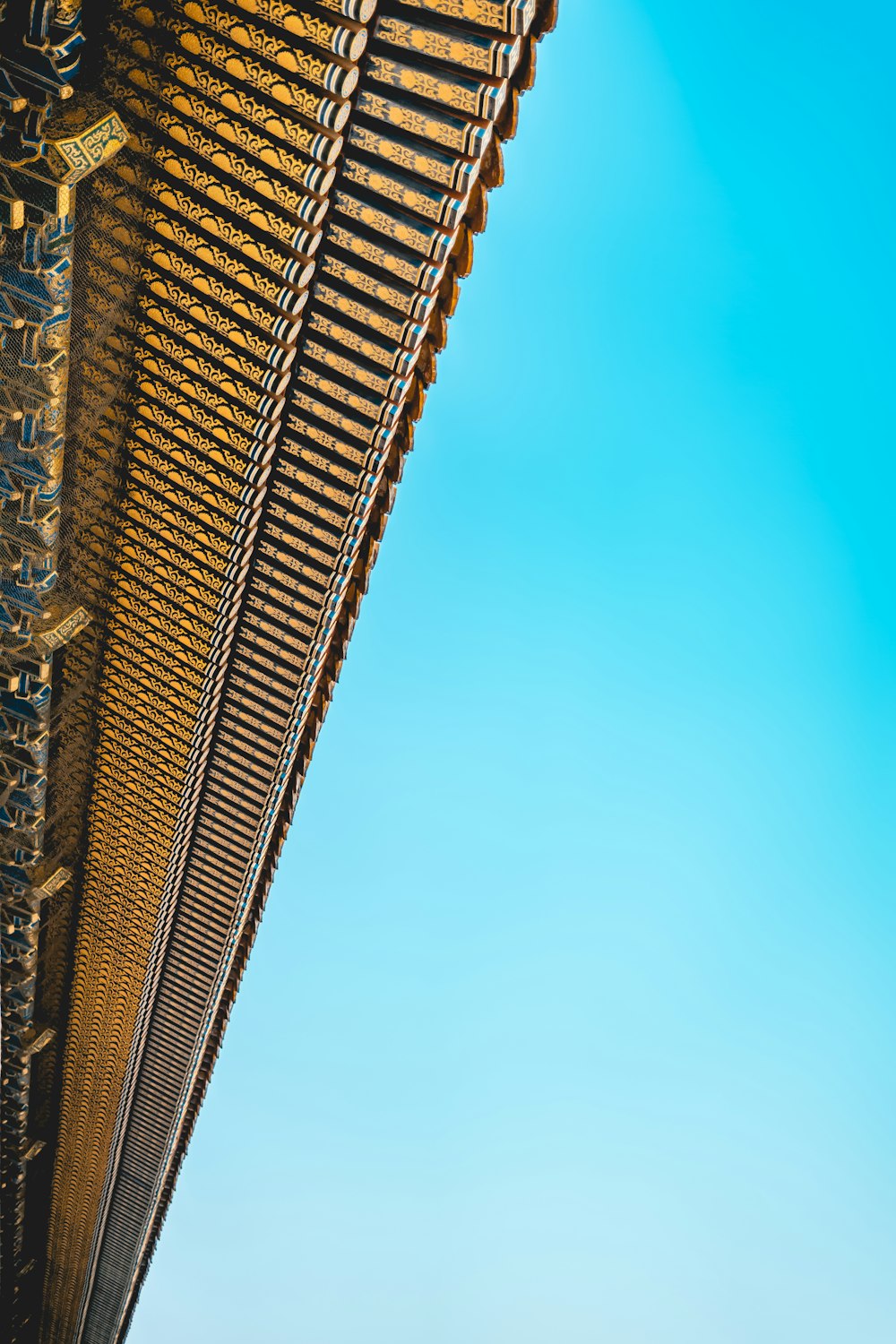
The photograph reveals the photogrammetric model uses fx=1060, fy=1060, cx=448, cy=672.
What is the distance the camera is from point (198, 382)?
15969 mm

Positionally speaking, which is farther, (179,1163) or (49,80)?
(179,1163)

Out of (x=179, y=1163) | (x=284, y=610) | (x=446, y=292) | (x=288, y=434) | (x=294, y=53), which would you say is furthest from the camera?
(x=179, y=1163)

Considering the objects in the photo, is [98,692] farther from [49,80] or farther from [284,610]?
[49,80]

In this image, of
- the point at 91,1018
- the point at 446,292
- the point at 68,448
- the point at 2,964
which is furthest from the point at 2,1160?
the point at 446,292

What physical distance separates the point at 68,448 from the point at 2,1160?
24767 millimetres

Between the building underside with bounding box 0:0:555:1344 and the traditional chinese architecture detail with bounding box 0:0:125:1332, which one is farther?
the building underside with bounding box 0:0:555:1344

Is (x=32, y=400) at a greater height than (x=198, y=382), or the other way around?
(x=198, y=382)

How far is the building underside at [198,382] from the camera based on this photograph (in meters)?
12.3

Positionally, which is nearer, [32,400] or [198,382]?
[32,400]

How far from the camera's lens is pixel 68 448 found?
52.0ft

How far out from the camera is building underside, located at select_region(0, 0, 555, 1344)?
1232 cm

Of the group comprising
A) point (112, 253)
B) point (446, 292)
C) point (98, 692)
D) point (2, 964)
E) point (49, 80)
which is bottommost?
point (2, 964)

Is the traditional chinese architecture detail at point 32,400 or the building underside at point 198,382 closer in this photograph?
the traditional chinese architecture detail at point 32,400

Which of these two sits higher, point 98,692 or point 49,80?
point 49,80
